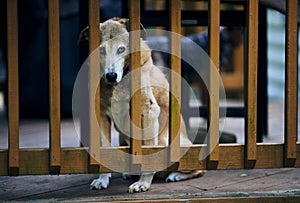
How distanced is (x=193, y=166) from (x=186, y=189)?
288 mm

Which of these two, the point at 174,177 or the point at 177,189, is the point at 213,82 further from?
the point at 174,177

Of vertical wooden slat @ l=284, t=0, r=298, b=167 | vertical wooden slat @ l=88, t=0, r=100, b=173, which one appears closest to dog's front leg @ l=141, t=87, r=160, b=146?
vertical wooden slat @ l=88, t=0, r=100, b=173

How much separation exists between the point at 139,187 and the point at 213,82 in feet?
2.07

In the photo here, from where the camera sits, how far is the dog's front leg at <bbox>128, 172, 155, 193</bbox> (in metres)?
2.48

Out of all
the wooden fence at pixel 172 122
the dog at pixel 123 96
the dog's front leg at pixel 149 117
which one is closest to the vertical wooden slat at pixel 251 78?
the wooden fence at pixel 172 122

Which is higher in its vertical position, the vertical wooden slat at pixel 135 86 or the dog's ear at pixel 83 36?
the dog's ear at pixel 83 36

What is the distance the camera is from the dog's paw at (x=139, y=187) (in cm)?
248

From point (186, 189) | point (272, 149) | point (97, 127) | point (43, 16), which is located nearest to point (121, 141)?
point (186, 189)

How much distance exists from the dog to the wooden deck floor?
74 millimetres

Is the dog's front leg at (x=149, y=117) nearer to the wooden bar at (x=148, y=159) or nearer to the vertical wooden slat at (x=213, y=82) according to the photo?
the wooden bar at (x=148, y=159)

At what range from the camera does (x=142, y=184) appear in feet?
8.31

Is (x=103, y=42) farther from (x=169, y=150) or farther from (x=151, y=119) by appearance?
(x=169, y=150)

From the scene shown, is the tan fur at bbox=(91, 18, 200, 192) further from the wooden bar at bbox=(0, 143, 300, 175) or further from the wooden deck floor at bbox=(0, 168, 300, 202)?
the wooden bar at bbox=(0, 143, 300, 175)

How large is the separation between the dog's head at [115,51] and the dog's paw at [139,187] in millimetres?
513
